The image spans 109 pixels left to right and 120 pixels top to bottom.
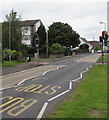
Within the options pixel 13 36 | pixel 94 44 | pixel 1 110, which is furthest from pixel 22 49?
pixel 94 44

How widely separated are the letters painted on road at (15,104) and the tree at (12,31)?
32970mm

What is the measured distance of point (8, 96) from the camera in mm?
9305

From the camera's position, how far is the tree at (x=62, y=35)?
66938 mm

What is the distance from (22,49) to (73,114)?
37578 millimetres

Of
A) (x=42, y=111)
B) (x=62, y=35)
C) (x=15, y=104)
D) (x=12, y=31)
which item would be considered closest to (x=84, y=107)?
(x=42, y=111)

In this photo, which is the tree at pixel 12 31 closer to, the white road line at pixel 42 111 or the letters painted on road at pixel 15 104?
the letters painted on road at pixel 15 104

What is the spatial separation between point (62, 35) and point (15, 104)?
60.6 metres

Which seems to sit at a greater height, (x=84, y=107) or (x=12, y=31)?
(x=12, y=31)

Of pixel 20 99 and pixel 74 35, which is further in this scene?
pixel 74 35

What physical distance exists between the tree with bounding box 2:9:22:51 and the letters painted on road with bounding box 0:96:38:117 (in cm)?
3297

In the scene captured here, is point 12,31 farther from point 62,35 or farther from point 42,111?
point 42,111

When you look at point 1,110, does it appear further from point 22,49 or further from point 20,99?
point 22,49

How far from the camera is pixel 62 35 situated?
67562 millimetres

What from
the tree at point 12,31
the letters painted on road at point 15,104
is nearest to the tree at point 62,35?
the tree at point 12,31
